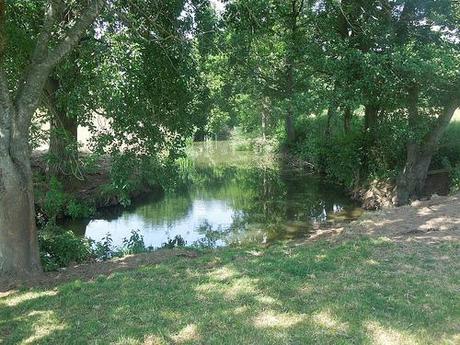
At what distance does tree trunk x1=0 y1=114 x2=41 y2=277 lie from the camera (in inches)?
294

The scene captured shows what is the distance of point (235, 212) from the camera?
1792cm

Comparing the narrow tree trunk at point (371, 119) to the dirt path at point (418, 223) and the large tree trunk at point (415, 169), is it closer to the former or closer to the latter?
the large tree trunk at point (415, 169)

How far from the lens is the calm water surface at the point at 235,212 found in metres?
14.6

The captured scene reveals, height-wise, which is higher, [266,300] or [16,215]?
[16,215]

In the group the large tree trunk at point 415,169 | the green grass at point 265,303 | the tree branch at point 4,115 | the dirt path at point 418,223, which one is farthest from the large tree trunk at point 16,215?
the large tree trunk at point 415,169

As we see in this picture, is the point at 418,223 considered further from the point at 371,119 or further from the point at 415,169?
the point at 371,119

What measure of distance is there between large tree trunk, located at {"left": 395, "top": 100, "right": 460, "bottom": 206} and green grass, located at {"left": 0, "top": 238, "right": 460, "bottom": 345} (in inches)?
301

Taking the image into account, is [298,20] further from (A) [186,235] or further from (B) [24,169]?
(B) [24,169]

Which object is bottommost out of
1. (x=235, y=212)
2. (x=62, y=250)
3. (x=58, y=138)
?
(x=235, y=212)

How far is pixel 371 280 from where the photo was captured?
246 inches

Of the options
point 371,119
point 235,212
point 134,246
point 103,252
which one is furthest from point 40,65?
point 371,119

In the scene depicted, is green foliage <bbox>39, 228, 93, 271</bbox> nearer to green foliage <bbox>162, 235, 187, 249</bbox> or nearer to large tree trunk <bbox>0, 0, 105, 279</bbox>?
large tree trunk <bbox>0, 0, 105, 279</bbox>

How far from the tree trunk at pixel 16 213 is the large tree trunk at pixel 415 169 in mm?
Answer: 11310

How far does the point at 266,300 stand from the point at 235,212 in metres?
12.3
